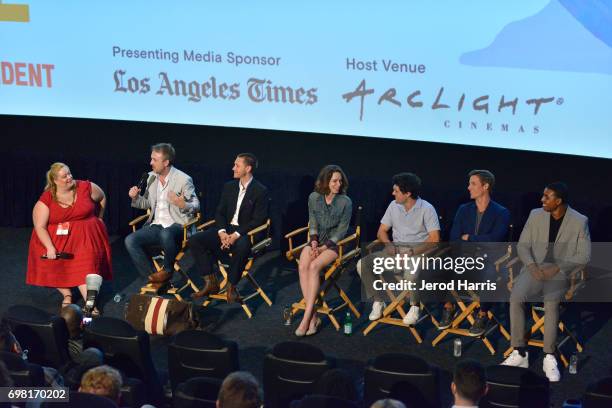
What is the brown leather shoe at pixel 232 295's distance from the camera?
22.9 feet

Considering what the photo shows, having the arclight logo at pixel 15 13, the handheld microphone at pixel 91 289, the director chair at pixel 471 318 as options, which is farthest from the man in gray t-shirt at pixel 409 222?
the arclight logo at pixel 15 13

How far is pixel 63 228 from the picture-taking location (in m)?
7.02

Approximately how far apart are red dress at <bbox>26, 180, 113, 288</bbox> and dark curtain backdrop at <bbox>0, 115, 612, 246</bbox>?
166 cm

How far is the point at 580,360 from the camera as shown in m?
6.23

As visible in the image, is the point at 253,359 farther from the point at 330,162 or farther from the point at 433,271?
the point at 330,162

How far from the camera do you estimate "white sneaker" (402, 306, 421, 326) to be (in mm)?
6594

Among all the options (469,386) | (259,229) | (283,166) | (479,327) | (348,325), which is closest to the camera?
(469,386)

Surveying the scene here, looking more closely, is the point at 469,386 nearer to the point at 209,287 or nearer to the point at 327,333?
the point at 327,333

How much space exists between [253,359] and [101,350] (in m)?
1.45

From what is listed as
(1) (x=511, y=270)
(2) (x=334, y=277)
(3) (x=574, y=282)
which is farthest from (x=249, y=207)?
(3) (x=574, y=282)

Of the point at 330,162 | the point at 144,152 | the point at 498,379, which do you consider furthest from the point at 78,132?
the point at 498,379

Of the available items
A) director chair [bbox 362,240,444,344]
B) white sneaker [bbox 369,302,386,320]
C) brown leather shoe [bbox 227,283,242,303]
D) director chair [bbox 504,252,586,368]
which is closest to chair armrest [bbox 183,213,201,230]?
brown leather shoe [bbox 227,283,242,303]

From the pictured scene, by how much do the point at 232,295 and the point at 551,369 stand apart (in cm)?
236

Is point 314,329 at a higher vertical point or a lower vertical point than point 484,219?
lower
